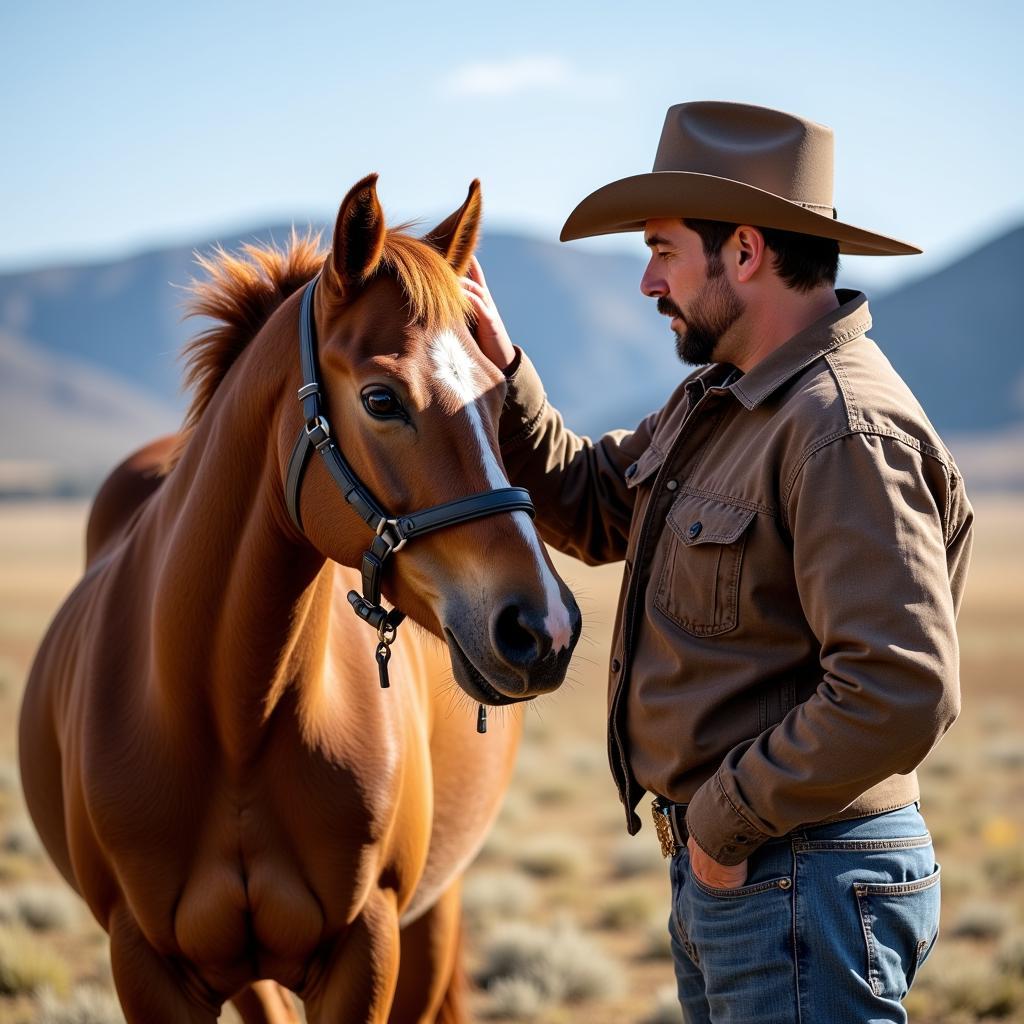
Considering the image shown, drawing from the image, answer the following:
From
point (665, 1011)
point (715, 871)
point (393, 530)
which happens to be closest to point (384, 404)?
point (393, 530)

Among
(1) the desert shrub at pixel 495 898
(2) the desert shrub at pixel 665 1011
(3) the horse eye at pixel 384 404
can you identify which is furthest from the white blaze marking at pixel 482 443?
(1) the desert shrub at pixel 495 898

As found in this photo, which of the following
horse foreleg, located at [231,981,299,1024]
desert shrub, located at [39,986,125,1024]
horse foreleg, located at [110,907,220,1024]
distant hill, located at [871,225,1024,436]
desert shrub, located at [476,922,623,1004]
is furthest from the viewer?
distant hill, located at [871,225,1024,436]

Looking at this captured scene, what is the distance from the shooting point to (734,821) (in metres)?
2.21

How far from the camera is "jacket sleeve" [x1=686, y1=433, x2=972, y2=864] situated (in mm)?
2084

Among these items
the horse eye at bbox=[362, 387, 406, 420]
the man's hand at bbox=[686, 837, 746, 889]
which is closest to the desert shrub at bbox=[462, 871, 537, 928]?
the man's hand at bbox=[686, 837, 746, 889]

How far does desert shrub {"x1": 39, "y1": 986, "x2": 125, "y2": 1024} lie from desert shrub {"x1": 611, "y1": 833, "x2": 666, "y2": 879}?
433cm

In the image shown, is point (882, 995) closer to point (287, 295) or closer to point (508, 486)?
point (508, 486)

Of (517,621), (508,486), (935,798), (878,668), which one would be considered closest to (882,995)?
(878,668)

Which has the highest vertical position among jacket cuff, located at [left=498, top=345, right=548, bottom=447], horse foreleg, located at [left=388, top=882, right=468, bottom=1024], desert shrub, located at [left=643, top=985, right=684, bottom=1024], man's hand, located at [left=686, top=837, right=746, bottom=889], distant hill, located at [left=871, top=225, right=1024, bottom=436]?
jacket cuff, located at [left=498, top=345, right=548, bottom=447]

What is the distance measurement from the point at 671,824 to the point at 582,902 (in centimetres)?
574

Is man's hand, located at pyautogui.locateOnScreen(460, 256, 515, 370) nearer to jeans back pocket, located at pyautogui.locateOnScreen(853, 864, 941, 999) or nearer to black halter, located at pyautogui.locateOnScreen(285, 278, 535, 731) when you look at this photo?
black halter, located at pyautogui.locateOnScreen(285, 278, 535, 731)

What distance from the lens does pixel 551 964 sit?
20.0 feet

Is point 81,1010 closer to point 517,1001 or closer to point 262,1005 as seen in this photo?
point 262,1005

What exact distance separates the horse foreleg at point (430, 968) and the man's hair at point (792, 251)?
263cm
